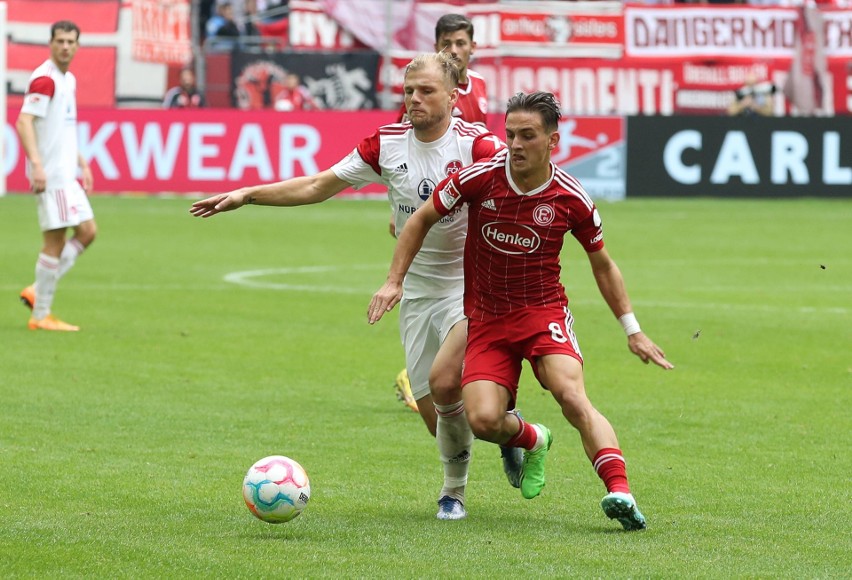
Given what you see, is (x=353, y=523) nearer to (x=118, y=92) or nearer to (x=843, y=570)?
(x=843, y=570)

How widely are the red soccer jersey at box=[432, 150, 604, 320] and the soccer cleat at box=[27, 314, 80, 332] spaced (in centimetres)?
688

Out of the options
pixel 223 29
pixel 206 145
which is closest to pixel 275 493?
pixel 206 145

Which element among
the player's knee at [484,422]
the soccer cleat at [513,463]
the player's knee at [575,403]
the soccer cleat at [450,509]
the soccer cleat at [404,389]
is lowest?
the soccer cleat at [404,389]

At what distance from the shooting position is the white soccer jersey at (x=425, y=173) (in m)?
7.07

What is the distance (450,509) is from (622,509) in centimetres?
84

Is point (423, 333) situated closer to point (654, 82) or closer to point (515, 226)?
point (515, 226)

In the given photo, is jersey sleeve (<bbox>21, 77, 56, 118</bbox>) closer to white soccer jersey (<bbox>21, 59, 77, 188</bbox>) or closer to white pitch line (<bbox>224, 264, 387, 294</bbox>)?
white soccer jersey (<bbox>21, 59, 77, 188</bbox>)

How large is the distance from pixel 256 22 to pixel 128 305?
18.1 metres

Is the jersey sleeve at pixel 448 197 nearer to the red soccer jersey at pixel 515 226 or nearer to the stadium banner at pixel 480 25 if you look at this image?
the red soccer jersey at pixel 515 226

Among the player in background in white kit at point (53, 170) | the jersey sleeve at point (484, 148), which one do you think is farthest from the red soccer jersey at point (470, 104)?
the player in background in white kit at point (53, 170)

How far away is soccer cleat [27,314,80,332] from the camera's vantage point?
12859 mm

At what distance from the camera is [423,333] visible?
725cm

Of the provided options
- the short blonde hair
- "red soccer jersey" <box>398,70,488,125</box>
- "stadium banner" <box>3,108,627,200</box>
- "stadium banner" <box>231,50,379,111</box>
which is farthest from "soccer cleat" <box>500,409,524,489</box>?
"stadium banner" <box>231,50,379,111</box>

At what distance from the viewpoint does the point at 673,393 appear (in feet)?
33.3
